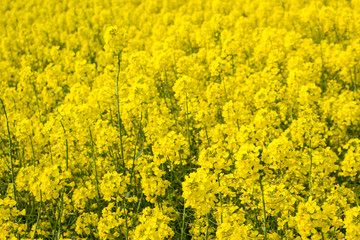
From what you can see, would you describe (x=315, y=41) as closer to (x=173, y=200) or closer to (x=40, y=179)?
(x=173, y=200)

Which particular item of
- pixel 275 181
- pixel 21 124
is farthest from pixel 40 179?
pixel 275 181

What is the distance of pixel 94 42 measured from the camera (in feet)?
38.2

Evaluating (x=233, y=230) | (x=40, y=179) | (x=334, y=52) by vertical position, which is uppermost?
(x=334, y=52)

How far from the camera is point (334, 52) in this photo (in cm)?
671

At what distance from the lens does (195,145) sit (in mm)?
5273

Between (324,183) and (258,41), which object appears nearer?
(324,183)

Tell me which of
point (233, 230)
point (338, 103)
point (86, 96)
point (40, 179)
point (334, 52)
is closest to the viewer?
point (233, 230)

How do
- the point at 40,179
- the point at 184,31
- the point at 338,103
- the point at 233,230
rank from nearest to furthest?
the point at 233,230, the point at 40,179, the point at 338,103, the point at 184,31

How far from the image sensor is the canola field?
3.33 m

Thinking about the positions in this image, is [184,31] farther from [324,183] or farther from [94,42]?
[324,183]

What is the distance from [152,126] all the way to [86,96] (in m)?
1.92

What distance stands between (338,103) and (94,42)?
8.19 metres

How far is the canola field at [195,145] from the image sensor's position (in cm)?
333

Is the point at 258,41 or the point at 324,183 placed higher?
the point at 258,41
